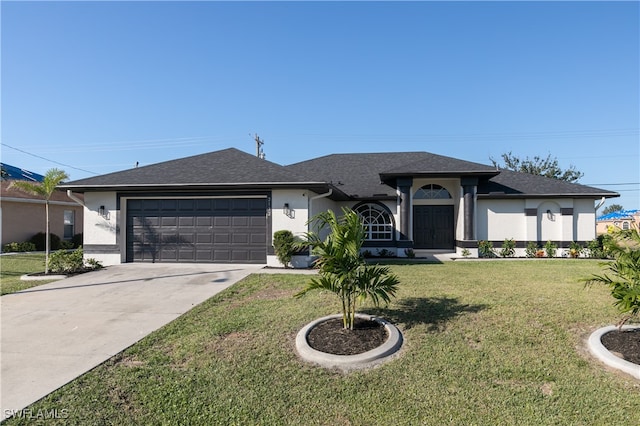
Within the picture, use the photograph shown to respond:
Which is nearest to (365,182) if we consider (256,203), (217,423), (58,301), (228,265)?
(256,203)

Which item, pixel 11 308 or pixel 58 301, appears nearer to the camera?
pixel 11 308

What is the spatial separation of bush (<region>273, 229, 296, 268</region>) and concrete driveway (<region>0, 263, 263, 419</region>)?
1.42 m

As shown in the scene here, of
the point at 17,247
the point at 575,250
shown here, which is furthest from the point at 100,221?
the point at 575,250

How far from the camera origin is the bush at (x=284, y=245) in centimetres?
1052

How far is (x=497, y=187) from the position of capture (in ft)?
49.0

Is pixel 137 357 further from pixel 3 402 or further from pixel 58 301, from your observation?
pixel 58 301

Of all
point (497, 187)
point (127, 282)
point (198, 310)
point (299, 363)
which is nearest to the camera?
point (299, 363)

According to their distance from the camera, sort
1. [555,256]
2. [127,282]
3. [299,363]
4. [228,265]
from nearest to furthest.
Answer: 1. [299,363]
2. [127,282]
3. [228,265]
4. [555,256]

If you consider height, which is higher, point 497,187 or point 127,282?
point 497,187

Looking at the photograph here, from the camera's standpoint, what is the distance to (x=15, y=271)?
1078cm

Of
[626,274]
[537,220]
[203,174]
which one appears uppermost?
[203,174]

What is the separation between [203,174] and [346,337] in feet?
29.7

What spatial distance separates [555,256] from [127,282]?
52.3 ft

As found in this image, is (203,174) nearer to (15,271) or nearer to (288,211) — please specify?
(288,211)
